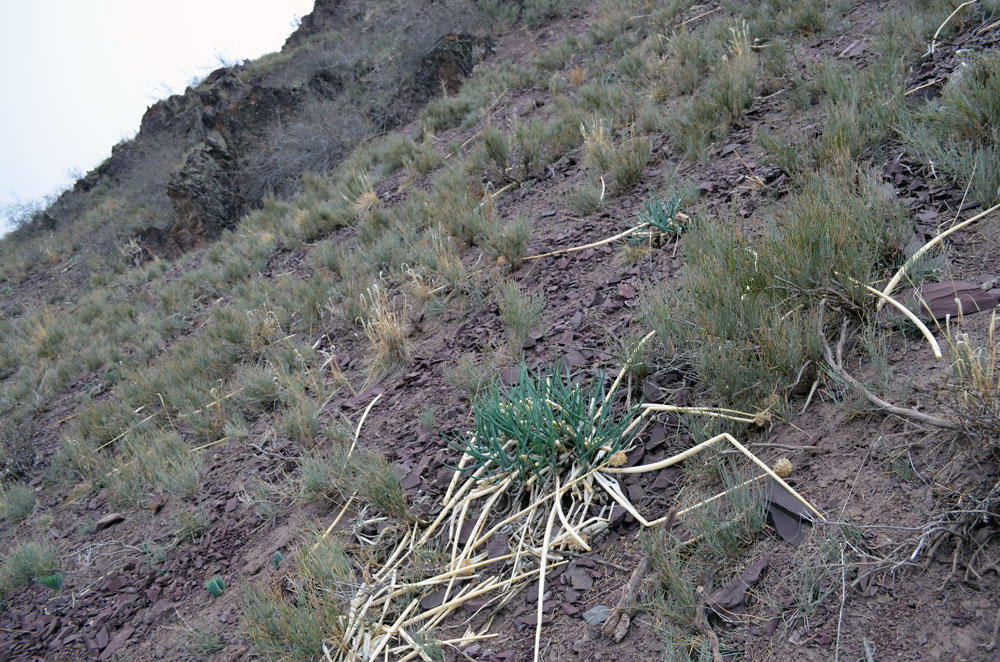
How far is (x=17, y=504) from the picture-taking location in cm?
522

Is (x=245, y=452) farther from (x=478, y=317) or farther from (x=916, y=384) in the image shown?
(x=916, y=384)

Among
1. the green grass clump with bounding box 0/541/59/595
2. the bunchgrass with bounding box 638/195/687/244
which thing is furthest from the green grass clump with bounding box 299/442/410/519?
the bunchgrass with bounding box 638/195/687/244

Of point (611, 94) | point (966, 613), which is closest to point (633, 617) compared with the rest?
point (966, 613)

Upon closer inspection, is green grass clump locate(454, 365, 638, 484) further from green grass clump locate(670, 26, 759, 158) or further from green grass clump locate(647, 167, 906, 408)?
green grass clump locate(670, 26, 759, 158)

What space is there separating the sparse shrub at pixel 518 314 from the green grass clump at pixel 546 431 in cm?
103

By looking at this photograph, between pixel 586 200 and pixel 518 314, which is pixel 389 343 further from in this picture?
pixel 586 200

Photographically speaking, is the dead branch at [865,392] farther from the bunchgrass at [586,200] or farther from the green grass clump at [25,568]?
the green grass clump at [25,568]

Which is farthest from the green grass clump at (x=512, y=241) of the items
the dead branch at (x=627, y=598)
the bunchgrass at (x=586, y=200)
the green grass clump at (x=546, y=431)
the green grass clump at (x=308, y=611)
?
the dead branch at (x=627, y=598)

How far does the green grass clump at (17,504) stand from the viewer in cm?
517

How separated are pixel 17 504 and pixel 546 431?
5159 mm

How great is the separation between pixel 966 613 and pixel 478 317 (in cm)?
341

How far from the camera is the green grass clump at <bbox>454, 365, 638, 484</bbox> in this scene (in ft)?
8.50

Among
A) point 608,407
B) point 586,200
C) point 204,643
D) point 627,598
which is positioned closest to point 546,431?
point 608,407

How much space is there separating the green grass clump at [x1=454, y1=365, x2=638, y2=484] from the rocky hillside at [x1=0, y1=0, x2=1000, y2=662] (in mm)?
21
